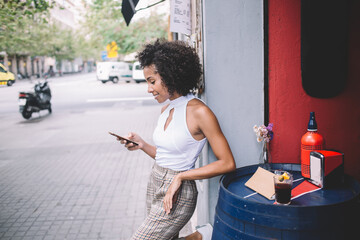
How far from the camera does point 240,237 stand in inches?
51.7

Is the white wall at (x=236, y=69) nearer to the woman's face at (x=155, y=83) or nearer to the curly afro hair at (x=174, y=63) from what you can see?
the curly afro hair at (x=174, y=63)

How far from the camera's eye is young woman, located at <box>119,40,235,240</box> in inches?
68.7

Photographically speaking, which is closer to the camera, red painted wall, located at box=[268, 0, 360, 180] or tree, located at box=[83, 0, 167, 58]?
red painted wall, located at box=[268, 0, 360, 180]

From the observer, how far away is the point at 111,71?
1115 inches

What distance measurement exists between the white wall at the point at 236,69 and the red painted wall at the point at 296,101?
102 mm

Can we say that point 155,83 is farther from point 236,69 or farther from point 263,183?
point 263,183

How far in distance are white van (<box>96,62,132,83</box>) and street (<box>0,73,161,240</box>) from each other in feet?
60.5

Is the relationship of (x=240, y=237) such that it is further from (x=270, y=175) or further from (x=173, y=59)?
(x=173, y=59)

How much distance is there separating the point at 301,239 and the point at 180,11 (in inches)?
76.0

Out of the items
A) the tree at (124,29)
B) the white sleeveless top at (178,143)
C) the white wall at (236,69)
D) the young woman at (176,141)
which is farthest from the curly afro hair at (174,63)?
the tree at (124,29)

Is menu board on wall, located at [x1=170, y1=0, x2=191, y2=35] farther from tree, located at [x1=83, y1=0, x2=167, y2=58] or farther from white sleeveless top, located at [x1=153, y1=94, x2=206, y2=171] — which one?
tree, located at [x1=83, y1=0, x2=167, y2=58]

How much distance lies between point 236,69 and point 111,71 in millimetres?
27171

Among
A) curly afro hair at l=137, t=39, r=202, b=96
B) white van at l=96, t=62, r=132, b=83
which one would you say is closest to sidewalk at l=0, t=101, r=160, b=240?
curly afro hair at l=137, t=39, r=202, b=96

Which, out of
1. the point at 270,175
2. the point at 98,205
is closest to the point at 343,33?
the point at 270,175
